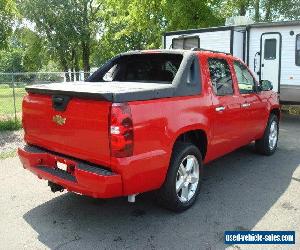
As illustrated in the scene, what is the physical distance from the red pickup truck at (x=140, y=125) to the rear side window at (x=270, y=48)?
21.3 feet

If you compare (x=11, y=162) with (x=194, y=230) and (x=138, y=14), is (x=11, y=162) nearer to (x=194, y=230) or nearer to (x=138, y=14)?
(x=194, y=230)

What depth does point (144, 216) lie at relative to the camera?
15.4 ft

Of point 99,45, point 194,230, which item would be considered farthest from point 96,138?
point 99,45

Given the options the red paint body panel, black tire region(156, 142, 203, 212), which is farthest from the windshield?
black tire region(156, 142, 203, 212)

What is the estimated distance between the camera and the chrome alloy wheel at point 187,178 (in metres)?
4.74

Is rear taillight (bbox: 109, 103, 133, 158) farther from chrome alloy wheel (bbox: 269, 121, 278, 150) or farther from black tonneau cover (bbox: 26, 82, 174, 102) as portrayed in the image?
chrome alloy wheel (bbox: 269, 121, 278, 150)

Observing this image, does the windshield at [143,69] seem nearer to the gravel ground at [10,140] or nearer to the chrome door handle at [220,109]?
the chrome door handle at [220,109]

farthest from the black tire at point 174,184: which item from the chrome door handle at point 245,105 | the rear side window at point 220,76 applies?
the chrome door handle at point 245,105

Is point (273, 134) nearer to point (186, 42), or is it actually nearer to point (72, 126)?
point (72, 126)

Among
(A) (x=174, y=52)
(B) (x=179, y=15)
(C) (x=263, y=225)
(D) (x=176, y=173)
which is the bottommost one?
(C) (x=263, y=225)

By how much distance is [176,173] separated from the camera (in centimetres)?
453

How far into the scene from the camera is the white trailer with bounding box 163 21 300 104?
11672 mm

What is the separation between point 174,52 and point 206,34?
778cm

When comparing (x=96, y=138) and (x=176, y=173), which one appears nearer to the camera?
(x=96, y=138)
